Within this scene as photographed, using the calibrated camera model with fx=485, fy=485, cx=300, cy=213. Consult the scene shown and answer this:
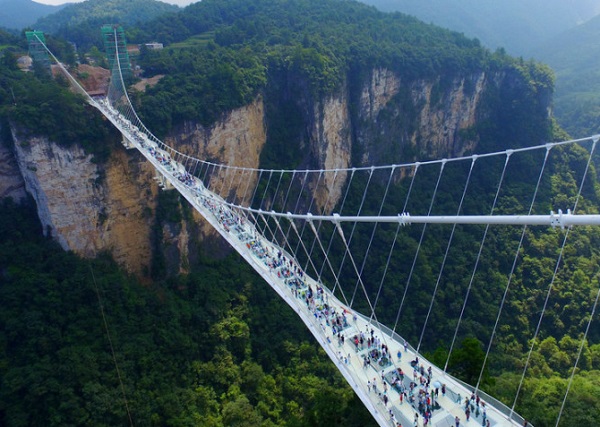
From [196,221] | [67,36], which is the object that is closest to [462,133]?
[196,221]

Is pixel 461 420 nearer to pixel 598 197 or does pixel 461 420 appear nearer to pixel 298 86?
pixel 298 86

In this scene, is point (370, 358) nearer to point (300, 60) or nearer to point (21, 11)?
point (300, 60)

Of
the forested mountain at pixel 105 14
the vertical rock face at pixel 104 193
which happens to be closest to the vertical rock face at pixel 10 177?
the vertical rock face at pixel 104 193

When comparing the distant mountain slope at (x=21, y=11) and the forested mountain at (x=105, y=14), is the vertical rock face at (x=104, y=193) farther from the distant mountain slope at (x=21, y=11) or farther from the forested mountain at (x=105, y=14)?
the distant mountain slope at (x=21, y=11)

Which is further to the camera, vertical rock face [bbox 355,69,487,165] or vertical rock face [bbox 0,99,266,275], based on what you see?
vertical rock face [bbox 355,69,487,165]

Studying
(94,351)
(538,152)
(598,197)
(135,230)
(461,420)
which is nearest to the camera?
(461,420)

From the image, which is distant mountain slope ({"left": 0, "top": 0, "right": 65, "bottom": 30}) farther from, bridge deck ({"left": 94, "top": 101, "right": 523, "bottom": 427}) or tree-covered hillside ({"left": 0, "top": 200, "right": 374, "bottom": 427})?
bridge deck ({"left": 94, "top": 101, "right": 523, "bottom": 427})

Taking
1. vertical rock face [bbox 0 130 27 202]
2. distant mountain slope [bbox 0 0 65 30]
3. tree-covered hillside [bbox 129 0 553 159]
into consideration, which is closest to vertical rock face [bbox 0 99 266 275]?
vertical rock face [bbox 0 130 27 202]
